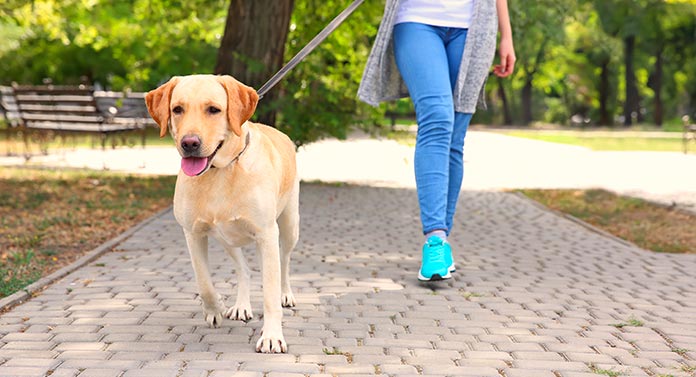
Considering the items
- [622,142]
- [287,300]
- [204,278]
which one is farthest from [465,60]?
[622,142]

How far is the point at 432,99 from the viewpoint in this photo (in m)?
5.50

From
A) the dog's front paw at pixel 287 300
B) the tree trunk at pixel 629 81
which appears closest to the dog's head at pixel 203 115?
the dog's front paw at pixel 287 300

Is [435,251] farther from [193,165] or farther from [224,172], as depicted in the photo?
[193,165]

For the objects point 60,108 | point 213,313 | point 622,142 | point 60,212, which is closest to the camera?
point 213,313

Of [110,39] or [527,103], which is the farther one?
[527,103]

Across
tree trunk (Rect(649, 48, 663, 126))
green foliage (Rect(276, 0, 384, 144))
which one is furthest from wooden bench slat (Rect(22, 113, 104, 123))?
tree trunk (Rect(649, 48, 663, 126))

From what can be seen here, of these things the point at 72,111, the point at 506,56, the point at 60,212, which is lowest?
the point at 60,212

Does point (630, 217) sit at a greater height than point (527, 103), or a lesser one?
greater

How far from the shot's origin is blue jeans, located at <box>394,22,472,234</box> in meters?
5.53

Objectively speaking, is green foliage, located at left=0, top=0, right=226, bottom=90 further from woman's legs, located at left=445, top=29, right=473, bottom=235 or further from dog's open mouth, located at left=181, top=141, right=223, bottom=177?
dog's open mouth, located at left=181, top=141, right=223, bottom=177

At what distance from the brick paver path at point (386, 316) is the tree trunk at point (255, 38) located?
409cm

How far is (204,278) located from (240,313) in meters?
0.47

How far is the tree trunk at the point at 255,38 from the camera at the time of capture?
1158 centimetres

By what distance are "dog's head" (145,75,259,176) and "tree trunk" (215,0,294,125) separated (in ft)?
25.1
